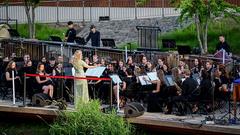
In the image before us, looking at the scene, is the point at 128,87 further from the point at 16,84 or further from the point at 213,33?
the point at 213,33

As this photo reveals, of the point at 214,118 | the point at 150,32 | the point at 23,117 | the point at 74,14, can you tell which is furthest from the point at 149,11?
the point at 214,118

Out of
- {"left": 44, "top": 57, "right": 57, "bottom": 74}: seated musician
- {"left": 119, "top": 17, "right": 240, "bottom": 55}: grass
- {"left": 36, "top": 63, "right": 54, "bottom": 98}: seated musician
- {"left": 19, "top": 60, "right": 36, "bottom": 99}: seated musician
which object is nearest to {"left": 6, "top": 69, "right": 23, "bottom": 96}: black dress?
{"left": 19, "top": 60, "right": 36, "bottom": 99}: seated musician

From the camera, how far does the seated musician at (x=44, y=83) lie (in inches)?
907

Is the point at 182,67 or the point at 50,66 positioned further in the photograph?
the point at 50,66

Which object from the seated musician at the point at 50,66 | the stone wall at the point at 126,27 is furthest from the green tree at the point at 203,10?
the seated musician at the point at 50,66

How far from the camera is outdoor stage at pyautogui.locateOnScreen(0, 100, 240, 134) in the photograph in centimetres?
1952

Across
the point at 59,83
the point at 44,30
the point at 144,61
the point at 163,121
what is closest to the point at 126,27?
the point at 44,30

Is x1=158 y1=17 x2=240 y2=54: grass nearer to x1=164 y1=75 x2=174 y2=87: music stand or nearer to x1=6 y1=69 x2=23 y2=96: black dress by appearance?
x1=6 y1=69 x2=23 y2=96: black dress

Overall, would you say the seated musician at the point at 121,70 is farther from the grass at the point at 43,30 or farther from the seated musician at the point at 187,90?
the grass at the point at 43,30

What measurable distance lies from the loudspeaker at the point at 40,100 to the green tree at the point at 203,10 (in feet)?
23.9

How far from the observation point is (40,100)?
2267 centimetres

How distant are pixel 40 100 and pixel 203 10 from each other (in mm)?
8292

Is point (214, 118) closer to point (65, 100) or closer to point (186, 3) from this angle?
point (65, 100)

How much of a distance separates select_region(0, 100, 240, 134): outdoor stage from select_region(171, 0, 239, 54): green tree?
23.7ft
